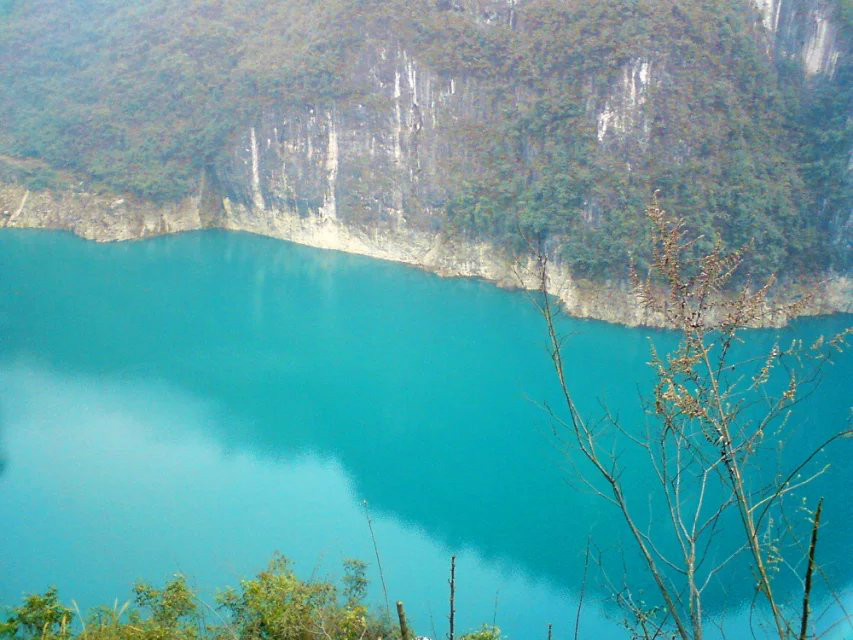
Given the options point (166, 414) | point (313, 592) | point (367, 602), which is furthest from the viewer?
point (166, 414)

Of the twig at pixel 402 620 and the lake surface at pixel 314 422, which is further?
the lake surface at pixel 314 422

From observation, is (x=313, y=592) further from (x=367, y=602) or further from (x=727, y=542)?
(x=727, y=542)

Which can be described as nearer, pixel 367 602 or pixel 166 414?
pixel 367 602

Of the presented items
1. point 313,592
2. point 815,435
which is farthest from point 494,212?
point 313,592

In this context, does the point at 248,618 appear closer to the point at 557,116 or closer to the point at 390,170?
the point at 557,116

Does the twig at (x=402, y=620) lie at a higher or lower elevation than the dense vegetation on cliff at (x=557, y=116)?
lower

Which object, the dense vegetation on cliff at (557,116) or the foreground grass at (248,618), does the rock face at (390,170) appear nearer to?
the dense vegetation on cliff at (557,116)

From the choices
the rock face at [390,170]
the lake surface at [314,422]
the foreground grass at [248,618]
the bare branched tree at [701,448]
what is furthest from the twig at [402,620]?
the rock face at [390,170]
